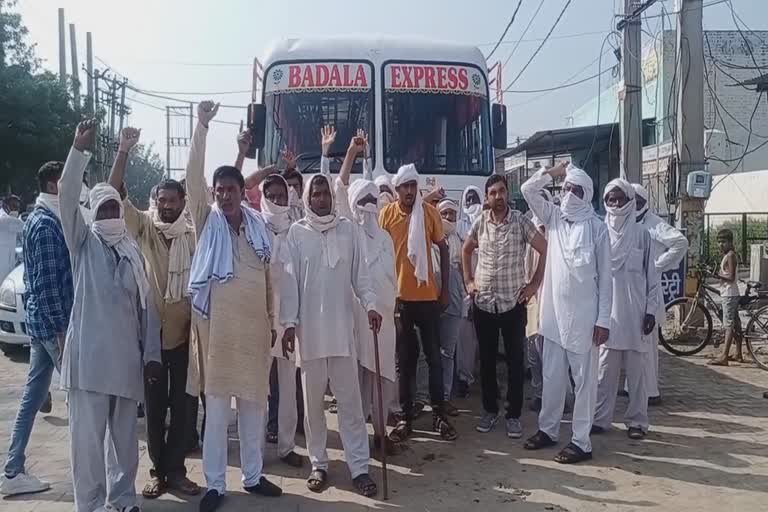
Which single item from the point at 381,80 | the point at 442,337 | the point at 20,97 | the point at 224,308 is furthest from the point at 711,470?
the point at 20,97

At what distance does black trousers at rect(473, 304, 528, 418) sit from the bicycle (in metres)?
3.56

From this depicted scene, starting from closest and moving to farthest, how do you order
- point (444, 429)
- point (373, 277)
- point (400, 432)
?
point (373, 277)
point (400, 432)
point (444, 429)

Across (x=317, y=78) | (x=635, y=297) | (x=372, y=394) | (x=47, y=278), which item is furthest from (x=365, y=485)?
(x=317, y=78)

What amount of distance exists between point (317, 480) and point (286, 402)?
60cm

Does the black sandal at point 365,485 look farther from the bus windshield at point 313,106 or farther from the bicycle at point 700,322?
the bicycle at point 700,322

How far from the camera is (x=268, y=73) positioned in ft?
25.7

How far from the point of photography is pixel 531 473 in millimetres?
4828

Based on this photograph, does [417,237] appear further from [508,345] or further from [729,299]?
[729,299]

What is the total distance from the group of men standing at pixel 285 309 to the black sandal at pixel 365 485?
2 centimetres

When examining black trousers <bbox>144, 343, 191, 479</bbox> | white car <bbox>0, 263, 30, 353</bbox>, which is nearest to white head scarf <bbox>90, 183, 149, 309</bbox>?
black trousers <bbox>144, 343, 191, 479</bbox>

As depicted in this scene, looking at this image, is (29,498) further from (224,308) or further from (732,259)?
(732,259)

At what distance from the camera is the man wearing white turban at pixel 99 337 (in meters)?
3.81

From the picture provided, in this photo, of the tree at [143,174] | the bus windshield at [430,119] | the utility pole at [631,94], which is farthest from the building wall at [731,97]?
the tree at [143,174]

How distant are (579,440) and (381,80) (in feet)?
14.4
